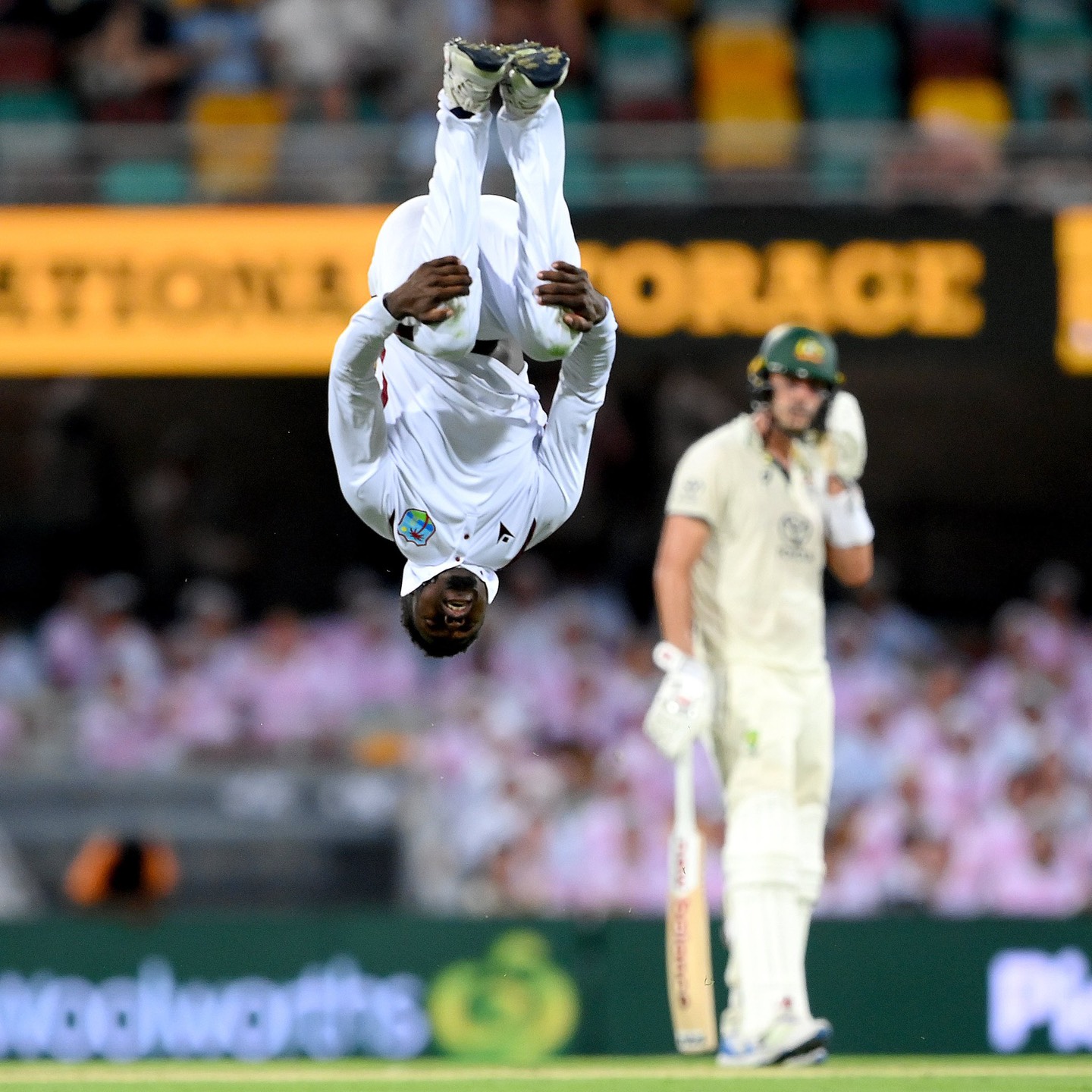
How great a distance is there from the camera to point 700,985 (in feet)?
23.9

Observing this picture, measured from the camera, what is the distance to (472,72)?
5660mm

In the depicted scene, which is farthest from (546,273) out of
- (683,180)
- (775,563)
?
(683,180)

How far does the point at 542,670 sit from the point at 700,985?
4.70 metres

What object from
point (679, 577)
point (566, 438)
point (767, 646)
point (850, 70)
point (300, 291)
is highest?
point (850, 70)

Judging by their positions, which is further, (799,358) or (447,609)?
(799,358)

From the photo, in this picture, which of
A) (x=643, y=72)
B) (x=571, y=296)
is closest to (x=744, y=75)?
(x=643, y=72)

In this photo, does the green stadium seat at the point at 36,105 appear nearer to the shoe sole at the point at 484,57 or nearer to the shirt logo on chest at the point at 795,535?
the shirt logo on chest at the point at 795,535

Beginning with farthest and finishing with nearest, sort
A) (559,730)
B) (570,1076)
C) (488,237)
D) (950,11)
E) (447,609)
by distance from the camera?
(950,11) < (559,730) < (570,1076) < (488,237) < (447,609)

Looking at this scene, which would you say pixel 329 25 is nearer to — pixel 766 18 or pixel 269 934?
pixel 766 18

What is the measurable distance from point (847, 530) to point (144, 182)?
451cm

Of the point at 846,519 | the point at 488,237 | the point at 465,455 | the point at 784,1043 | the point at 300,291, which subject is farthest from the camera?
the point at 300,291

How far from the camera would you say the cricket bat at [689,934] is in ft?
23.9

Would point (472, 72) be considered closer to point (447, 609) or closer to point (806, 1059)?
point (447, 609)

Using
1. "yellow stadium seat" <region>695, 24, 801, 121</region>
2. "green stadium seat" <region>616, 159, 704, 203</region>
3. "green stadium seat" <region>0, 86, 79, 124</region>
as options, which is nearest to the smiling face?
"green stadium seat" <region>616, 159, 704, 203</region>
